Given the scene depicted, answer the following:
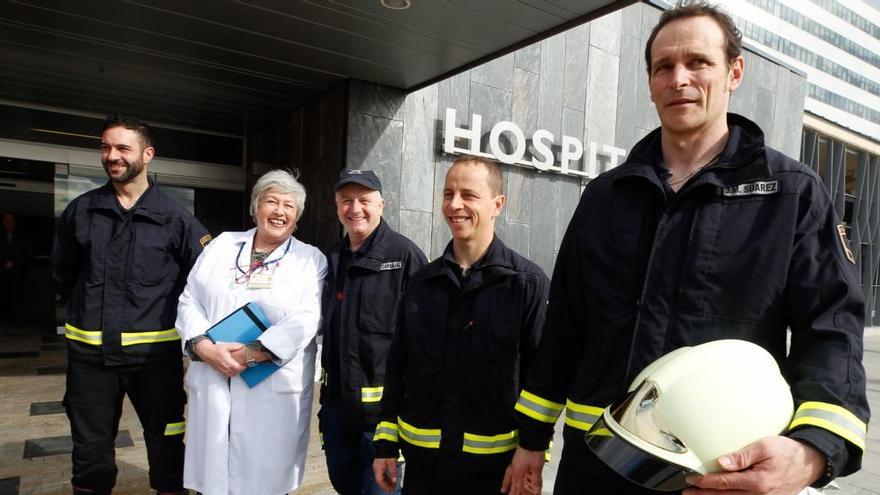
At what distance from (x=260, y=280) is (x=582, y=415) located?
66.8 inches

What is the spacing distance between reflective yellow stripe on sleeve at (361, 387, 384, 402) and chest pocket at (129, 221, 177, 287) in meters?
1.26

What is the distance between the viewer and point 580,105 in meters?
8.43

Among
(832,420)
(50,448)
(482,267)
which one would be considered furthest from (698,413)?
(50,448)

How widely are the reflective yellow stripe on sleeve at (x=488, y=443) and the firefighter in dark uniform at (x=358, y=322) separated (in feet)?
2.38

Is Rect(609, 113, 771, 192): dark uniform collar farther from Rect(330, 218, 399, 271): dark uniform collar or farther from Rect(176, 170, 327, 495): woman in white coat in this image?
Rect(176, 170, 327, 495): woman in white coat

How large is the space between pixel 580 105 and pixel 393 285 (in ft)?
22.4

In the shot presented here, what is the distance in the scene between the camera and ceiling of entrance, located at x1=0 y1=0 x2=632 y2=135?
4.59 meters

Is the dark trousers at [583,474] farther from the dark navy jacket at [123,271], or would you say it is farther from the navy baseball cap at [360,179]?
the dark navy jacket at [123,271]

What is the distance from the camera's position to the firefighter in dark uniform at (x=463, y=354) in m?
1.83

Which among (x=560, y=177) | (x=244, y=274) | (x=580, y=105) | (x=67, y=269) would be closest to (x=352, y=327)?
(x=244, y=274)

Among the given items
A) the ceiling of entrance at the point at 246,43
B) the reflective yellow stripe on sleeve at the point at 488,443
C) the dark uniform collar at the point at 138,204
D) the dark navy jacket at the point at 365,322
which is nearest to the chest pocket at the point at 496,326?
the reflective yellow stripe on sleeve at the point at 488,443

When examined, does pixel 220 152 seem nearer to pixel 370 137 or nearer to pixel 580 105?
pixel 370 137

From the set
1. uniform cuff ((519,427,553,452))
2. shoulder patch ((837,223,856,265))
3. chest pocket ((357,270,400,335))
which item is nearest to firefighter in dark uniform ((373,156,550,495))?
uniform cuff ((519,427,553,452))

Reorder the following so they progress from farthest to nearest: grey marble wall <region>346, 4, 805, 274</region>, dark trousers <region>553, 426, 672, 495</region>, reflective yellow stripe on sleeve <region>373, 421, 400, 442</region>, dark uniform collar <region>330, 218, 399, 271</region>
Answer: grey marble wall <region>346, 4, 805, 274</region>, dark uniform collar <region>330, 218, 399, 271</region>, reflective yellow stripe on sleeve <region>373, 421, 400, 442</region>, dark trousers <region>553, 426, 672, 495</region>
